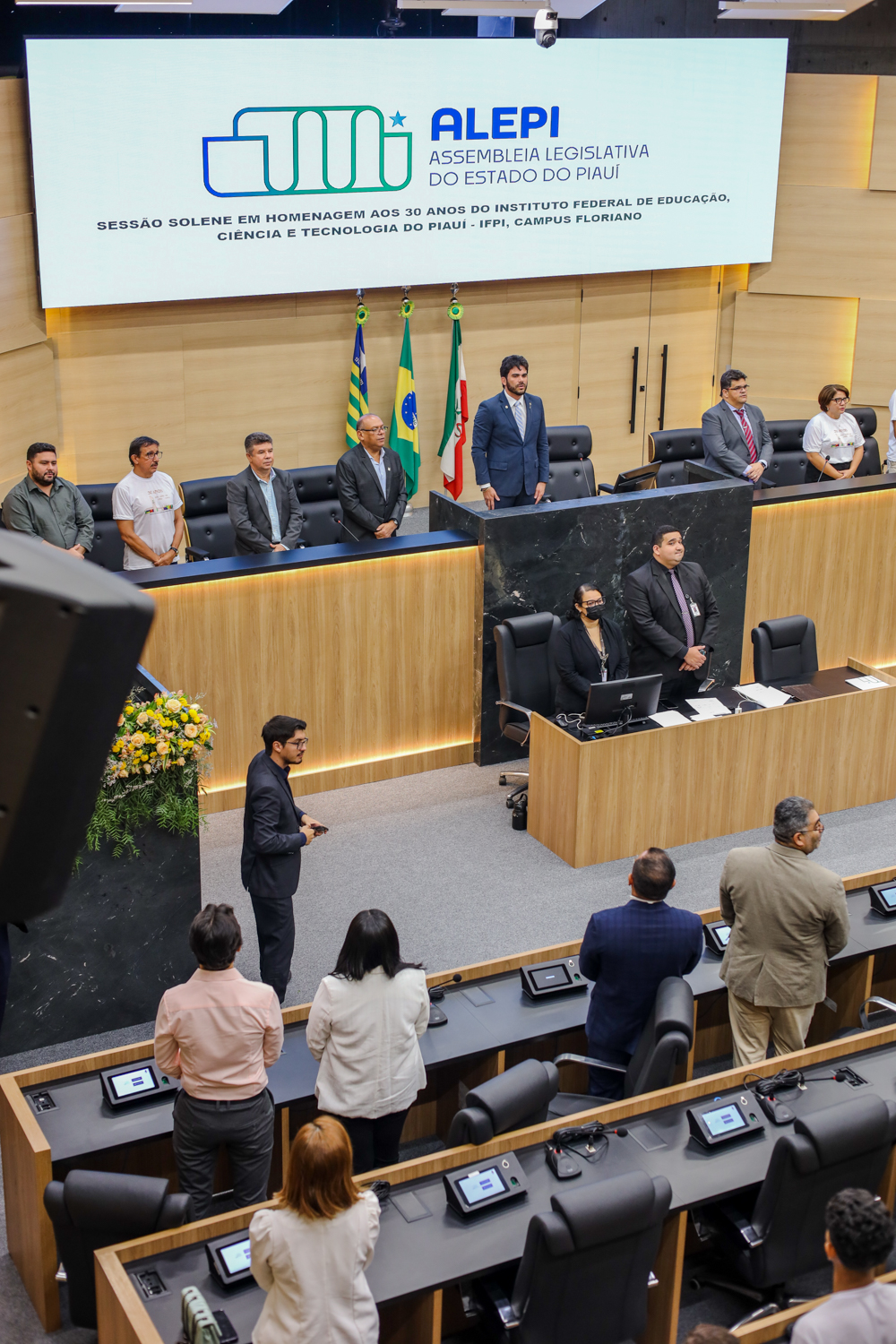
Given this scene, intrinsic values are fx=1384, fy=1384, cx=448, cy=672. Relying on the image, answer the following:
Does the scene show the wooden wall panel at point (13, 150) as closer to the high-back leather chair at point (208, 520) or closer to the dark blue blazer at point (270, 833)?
the high-back leather chair at point (208, 520)

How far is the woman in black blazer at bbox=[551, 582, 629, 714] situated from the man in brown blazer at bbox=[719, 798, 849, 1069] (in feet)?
7.87

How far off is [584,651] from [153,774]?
2.56 m

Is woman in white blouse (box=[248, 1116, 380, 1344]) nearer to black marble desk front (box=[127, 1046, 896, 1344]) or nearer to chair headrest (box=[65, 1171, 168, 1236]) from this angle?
Result: black marble desk front (box=[127, 1046, 896, 1344])

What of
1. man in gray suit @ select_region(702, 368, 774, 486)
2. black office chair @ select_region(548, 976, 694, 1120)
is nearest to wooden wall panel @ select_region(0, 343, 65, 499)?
man in gray suit @ select_region(702, 368, 774, 486)

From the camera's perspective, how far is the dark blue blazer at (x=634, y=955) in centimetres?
430

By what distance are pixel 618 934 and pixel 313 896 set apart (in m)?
2.29

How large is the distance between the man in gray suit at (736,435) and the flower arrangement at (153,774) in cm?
448

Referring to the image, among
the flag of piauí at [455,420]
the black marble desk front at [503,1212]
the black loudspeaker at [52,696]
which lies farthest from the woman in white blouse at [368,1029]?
the flag of piauí at [455,420]

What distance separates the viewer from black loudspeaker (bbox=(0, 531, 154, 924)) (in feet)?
3.29

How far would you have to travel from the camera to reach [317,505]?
815 cm

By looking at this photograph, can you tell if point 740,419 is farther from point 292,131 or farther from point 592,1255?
point 592,1255

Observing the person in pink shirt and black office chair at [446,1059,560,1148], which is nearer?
the person in pink shirt

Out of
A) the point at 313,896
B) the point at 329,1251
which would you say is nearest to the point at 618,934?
the point at 329,1251

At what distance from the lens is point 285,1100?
13.7ft
